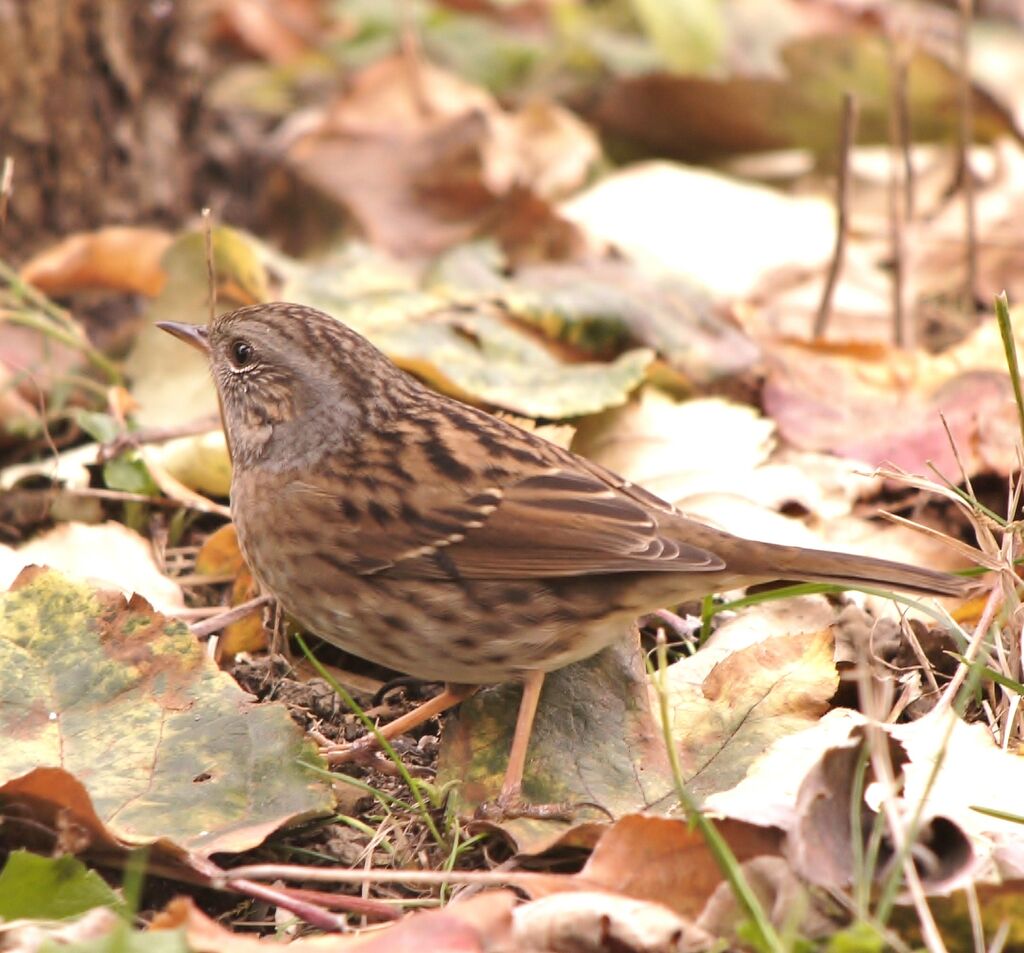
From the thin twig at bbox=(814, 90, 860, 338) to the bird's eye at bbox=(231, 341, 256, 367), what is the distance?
212 centimetres

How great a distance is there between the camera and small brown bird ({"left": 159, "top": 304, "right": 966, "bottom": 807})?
3639 millimetres

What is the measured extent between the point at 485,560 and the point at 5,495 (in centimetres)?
167

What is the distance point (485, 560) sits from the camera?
3.74 metres

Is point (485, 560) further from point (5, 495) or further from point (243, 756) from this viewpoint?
point (5, 495)

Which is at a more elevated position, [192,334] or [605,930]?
[192,334]

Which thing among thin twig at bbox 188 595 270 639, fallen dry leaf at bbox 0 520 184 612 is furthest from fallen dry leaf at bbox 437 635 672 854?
fallen dry leaf at bbox 0 520 184 612

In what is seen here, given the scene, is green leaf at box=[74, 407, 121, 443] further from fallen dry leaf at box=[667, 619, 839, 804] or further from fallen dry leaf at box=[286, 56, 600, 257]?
fallen dry leaf at box=[667, 619, 839, 804]

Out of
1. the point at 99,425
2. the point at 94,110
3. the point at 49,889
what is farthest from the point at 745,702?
the point at 94,110

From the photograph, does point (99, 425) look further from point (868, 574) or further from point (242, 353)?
point (868, 574)

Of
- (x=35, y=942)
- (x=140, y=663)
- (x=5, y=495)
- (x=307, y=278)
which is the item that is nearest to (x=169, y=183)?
(x=307, y=278)

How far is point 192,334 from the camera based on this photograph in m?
4.45

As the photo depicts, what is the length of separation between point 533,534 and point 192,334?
1.30m

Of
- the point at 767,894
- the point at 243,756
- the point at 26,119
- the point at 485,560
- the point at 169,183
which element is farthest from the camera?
the point at 169,183

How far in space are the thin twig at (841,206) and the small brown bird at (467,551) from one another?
1782 mm
